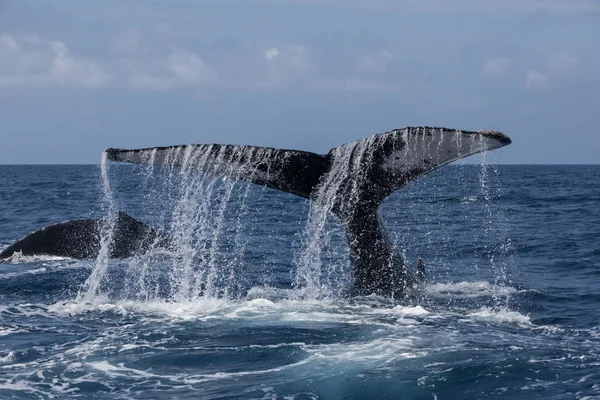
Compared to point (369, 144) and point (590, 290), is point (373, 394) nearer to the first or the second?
point (369, 144)

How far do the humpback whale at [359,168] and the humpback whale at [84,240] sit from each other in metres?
8.29

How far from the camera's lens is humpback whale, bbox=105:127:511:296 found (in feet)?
29.7

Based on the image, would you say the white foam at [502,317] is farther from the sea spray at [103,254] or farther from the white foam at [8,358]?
the white foam at [8,358]

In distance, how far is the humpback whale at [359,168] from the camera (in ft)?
29.7

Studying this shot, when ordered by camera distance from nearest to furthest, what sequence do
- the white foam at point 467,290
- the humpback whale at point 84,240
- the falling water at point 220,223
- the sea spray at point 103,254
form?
the falling water at point 220,223 < the sea spray at point 103,254 < the white foam at point 467,290 < the humpback whale at point 84,240

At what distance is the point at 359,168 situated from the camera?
32.5 ft

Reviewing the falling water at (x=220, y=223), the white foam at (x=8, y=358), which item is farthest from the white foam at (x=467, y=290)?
the white foam at (x=8, y=358)

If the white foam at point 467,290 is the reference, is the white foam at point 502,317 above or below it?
below

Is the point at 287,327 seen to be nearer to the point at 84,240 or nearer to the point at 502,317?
the point at 502,317

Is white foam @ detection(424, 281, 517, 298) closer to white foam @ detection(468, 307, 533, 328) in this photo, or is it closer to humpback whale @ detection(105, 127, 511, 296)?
white foam @ detection(468, 307, 533, 328)

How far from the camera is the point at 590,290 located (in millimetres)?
14039

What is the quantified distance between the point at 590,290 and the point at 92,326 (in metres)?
8.37

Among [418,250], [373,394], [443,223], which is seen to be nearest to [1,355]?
[373,394]

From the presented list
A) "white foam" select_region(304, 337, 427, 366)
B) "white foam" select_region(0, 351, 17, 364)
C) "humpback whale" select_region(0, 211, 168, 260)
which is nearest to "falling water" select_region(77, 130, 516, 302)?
"humpback whale" select_region(0, 211, 168, 260)
